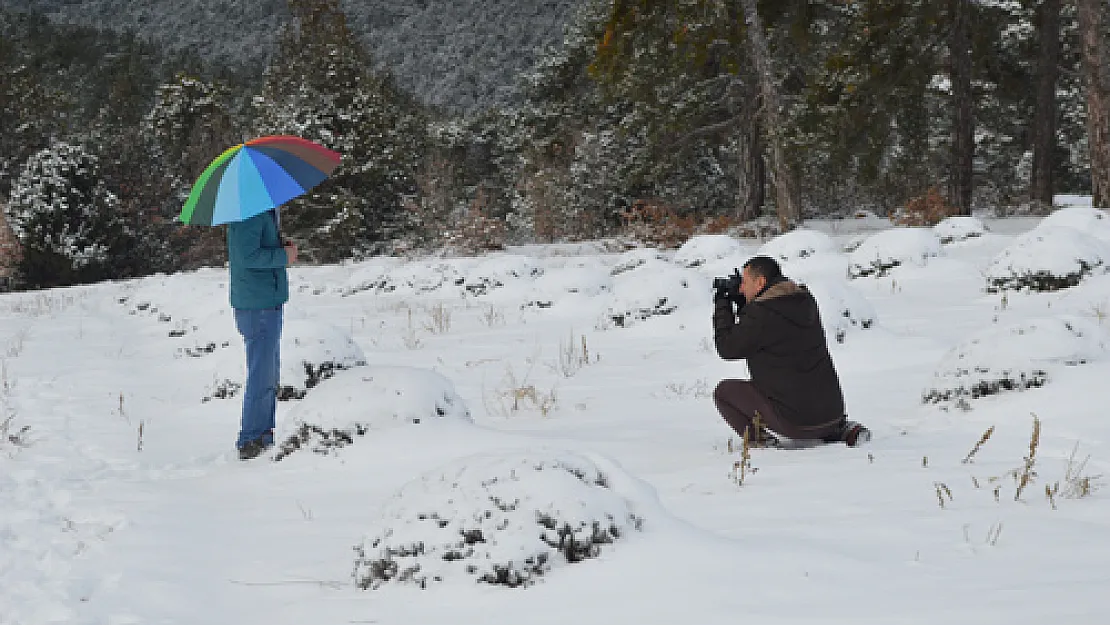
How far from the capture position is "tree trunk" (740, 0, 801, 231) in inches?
584

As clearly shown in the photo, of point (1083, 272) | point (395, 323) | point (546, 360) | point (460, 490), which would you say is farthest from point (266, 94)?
point (460, 490)

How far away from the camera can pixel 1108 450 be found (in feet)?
11.5

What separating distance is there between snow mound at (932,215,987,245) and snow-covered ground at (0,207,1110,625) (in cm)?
383

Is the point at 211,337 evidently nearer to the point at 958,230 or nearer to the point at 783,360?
the point at 783,360

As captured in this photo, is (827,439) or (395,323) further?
(395,323)

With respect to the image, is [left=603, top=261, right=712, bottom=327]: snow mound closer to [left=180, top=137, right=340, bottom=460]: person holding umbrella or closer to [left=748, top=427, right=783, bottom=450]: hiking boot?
[left=748, top=427, right=783, bottom=450]: hiking boot

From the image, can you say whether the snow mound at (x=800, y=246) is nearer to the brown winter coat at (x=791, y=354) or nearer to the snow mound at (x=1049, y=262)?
the snow mound at (x=1049, y=262)

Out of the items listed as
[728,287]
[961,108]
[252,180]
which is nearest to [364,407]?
[252,180]

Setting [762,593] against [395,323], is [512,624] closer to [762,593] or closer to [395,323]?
[762,593]

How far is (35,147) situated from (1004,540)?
3866cm

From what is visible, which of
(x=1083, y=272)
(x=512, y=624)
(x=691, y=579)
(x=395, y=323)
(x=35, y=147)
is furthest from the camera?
(x=35, y=147)

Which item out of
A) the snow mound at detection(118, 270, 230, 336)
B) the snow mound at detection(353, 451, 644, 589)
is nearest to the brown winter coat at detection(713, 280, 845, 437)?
the snow mound at detection(353, 451, 644, 589)

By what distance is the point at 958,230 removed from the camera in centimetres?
1199

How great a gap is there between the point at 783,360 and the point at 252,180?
3090mm
